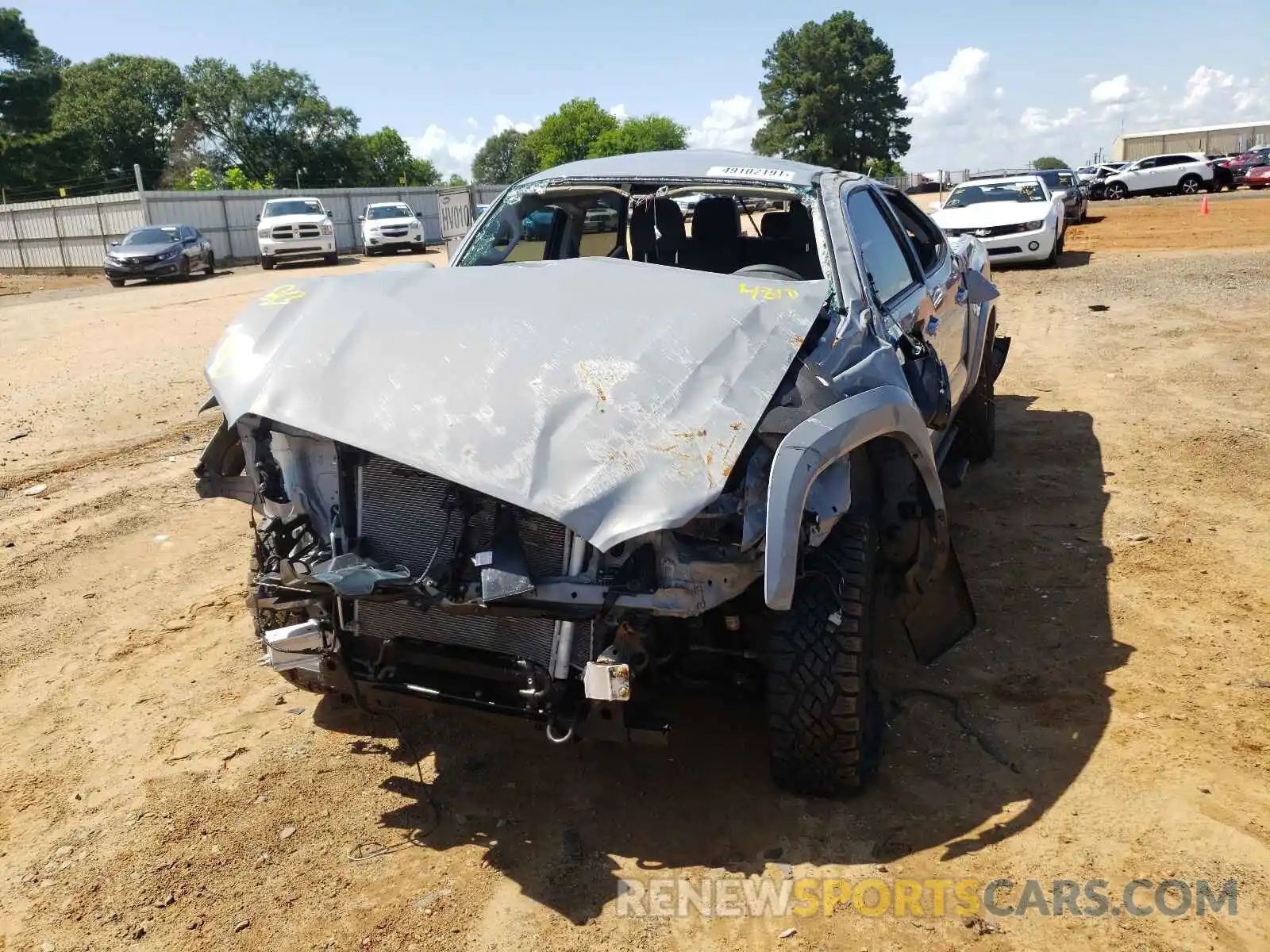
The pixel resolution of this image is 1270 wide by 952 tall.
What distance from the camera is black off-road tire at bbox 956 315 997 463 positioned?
6.21 meters

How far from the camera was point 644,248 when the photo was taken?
4.80 m

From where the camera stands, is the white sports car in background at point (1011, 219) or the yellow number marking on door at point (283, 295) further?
the white sports car in background at point (1011, 219)

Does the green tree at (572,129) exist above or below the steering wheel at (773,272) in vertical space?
above

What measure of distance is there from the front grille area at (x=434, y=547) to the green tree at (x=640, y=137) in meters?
66.5

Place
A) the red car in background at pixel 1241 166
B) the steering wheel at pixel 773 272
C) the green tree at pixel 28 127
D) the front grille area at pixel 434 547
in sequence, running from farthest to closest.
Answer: the green tree at pixel 28 127, the red car in background at pixel 1241 166, the steering wheel at pixel 773 272, the front grille area at pixel 434 547

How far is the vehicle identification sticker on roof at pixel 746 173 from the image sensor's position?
13.9ft

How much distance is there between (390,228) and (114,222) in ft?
30.4

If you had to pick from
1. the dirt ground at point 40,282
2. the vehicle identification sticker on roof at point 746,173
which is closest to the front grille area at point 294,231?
the dirt ground at point 40,282

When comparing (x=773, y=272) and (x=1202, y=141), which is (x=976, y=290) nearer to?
(x=773, y=272)

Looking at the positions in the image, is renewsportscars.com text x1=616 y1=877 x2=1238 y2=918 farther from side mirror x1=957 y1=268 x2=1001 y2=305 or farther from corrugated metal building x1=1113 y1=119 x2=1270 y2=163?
corrugated metal building x1=1113 y1=119 x2=1270 y2=163

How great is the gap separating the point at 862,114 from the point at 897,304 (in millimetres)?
84355

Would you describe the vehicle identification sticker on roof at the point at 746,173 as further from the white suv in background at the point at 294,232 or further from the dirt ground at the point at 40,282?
the dirt ground at the point at 40,282

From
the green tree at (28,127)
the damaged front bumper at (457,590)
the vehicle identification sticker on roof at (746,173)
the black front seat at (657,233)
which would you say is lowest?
the damaged front bumper at (457,590)

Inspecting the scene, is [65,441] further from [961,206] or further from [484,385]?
[961,206]
